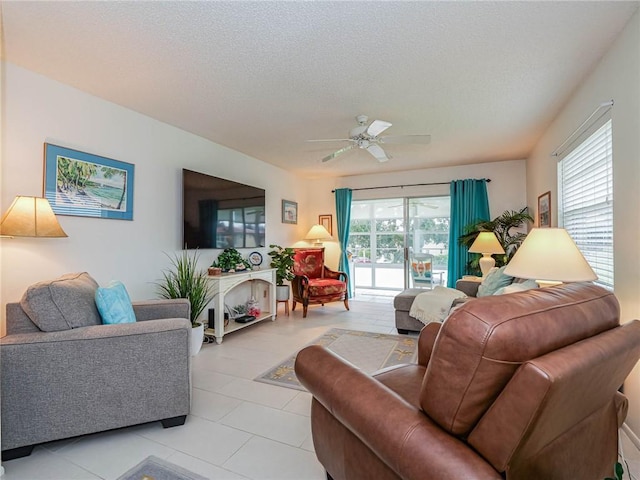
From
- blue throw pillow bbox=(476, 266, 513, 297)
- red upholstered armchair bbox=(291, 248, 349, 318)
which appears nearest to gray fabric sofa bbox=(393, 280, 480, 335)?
blue throw pillow bbox=(476, 266, 513, 297)

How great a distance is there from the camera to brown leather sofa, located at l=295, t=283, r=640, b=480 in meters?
0.80

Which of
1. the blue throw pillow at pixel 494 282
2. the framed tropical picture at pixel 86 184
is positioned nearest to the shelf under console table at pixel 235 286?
the framed tropical picture at pixel 86 184

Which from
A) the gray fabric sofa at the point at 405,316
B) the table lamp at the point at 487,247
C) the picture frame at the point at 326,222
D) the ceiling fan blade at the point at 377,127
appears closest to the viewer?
the ceiling fan blade at the point at 377,127

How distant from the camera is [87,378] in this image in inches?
67.9

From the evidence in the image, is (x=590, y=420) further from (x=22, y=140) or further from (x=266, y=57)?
(x=22, y=140)

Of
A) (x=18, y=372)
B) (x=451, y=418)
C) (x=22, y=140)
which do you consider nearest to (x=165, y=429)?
(x=18, y=372)

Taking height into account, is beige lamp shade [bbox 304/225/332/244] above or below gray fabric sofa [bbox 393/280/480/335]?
above

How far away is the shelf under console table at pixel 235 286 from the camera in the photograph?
3.52 m

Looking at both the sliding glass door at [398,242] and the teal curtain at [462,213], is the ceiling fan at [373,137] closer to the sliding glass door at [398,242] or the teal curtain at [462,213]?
the teal curtain at [462,213]

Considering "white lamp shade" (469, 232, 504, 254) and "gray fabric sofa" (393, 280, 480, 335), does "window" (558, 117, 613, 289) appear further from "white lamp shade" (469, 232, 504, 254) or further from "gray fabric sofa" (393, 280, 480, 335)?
"gray fabric sofa" (393, 280, 480, 335)

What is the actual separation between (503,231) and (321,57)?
4058 mm

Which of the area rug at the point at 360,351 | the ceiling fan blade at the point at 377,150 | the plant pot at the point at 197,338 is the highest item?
the ceiling fan blade at the point at 377,150

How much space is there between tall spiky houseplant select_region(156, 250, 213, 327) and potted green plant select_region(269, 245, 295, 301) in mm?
1390

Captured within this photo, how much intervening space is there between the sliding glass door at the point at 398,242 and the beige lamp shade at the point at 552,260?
10.8 ft
